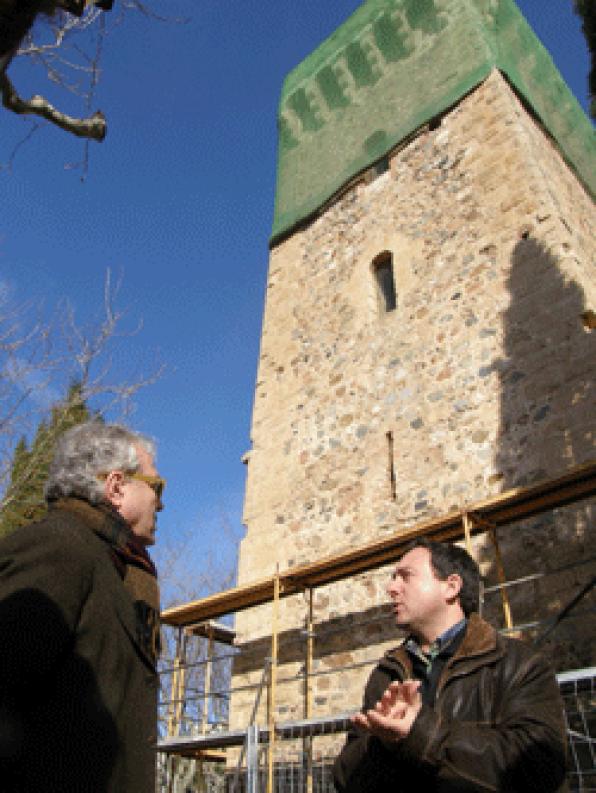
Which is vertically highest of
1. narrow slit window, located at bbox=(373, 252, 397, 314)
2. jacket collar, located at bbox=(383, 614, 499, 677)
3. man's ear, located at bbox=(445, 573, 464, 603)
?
narrow slit window, located at bbox=(373, 252, 397, 314)

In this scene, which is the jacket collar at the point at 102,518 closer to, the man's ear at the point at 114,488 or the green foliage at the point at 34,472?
the man's ear at the point at 114,488

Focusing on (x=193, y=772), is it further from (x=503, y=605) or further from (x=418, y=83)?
(x=418, y=83)

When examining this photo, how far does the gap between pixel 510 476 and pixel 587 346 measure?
140 centimetres

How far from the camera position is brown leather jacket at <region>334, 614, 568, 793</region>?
165 cm

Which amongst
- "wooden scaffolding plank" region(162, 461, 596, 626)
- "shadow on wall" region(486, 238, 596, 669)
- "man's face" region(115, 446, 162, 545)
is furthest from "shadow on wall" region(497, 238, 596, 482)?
"man's face" region(115, 446, 162, 545)

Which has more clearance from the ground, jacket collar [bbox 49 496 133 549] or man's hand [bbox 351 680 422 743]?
jacket collar [bbox 49 496 133 549]

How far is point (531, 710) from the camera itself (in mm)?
1750

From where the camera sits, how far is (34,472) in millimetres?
7426

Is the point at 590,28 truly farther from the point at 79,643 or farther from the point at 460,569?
the point at 79,643

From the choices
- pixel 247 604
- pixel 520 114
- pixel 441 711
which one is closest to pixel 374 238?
pixel 520 114

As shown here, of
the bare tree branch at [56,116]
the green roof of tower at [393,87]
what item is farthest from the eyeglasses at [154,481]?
the green roof of tower at [393,87]

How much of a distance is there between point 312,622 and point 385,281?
14.8 feet

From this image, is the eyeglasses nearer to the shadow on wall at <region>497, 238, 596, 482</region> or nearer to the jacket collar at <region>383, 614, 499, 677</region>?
the jacket collar at <region>383, 614, 499, 677</region>

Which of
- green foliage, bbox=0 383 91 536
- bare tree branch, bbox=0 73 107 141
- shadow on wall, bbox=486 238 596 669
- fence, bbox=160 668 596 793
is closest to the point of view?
bare tree branch, bbox=0 73 107 141
